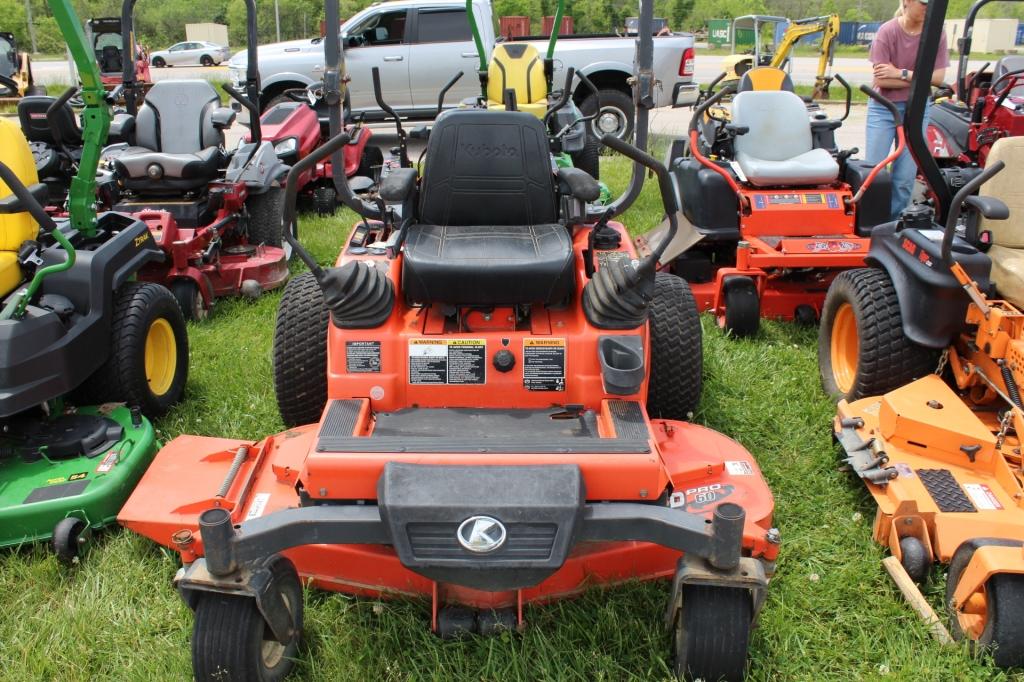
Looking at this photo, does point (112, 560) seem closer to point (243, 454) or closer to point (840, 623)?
point (243, 454)

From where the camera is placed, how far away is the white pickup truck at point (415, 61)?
11.3 meters

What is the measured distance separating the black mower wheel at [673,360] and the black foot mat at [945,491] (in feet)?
3.08

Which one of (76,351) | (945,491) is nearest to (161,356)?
(76,351)

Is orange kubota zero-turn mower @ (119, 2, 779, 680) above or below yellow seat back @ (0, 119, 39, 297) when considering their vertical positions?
below

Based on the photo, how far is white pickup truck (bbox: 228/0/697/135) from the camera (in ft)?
37.0

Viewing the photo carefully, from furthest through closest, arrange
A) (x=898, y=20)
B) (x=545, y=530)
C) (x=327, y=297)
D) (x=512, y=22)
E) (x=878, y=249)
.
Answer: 1. (x=512, y=22)
2. (x=898, y=20)
3. (x=878, y=249)
4. (x=327, y=297)
5. (x=545, y=530)

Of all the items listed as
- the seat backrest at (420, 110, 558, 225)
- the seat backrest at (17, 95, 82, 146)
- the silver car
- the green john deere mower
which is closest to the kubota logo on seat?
the seat backrest at (420, 110, 558, 225)

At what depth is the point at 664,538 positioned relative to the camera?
7.46ft

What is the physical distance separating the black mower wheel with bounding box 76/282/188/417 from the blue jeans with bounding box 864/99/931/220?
14.7 ft

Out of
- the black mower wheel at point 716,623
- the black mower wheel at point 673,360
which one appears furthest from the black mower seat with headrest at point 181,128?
the black mower wheel at point 716,623

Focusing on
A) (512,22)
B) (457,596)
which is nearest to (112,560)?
(457,596)

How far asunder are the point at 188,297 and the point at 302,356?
6.31 feet

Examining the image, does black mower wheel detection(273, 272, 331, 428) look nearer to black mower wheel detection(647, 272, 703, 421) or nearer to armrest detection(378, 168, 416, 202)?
armrest detection(378, 168, 416, 202)

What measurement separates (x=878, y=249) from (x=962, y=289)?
26.5 inches
